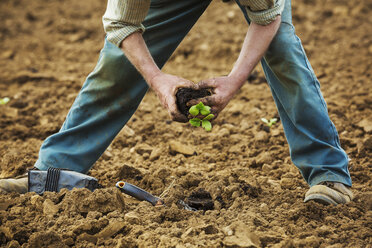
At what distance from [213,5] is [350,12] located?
1852 millimetres

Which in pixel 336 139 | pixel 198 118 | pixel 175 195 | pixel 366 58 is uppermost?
pixel 198 118

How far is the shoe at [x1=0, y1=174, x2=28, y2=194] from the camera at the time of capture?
2580 millimetres

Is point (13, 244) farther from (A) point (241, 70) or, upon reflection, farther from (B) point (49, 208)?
(A) point (241, 70)

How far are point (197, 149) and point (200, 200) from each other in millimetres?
971

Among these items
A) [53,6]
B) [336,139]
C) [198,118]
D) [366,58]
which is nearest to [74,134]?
[198,118]

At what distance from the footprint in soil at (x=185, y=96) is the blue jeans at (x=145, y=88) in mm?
564

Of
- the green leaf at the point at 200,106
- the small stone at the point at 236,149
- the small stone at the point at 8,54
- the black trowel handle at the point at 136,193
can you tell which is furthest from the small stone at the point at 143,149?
the small stone at the point at 8,54

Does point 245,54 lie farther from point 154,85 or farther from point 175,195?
point 175,195

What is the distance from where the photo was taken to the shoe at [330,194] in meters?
2.36

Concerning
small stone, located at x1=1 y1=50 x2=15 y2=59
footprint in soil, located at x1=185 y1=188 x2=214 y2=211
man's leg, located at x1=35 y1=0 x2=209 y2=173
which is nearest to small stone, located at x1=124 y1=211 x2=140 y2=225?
footprint in soil, located at x1=185 y1=188 x2=214 y2=211

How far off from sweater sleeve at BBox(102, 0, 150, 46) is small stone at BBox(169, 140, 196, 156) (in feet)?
4.23

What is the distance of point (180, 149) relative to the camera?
3.33 metres

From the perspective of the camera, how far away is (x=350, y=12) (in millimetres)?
6273

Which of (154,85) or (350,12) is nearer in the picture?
(154,85)
